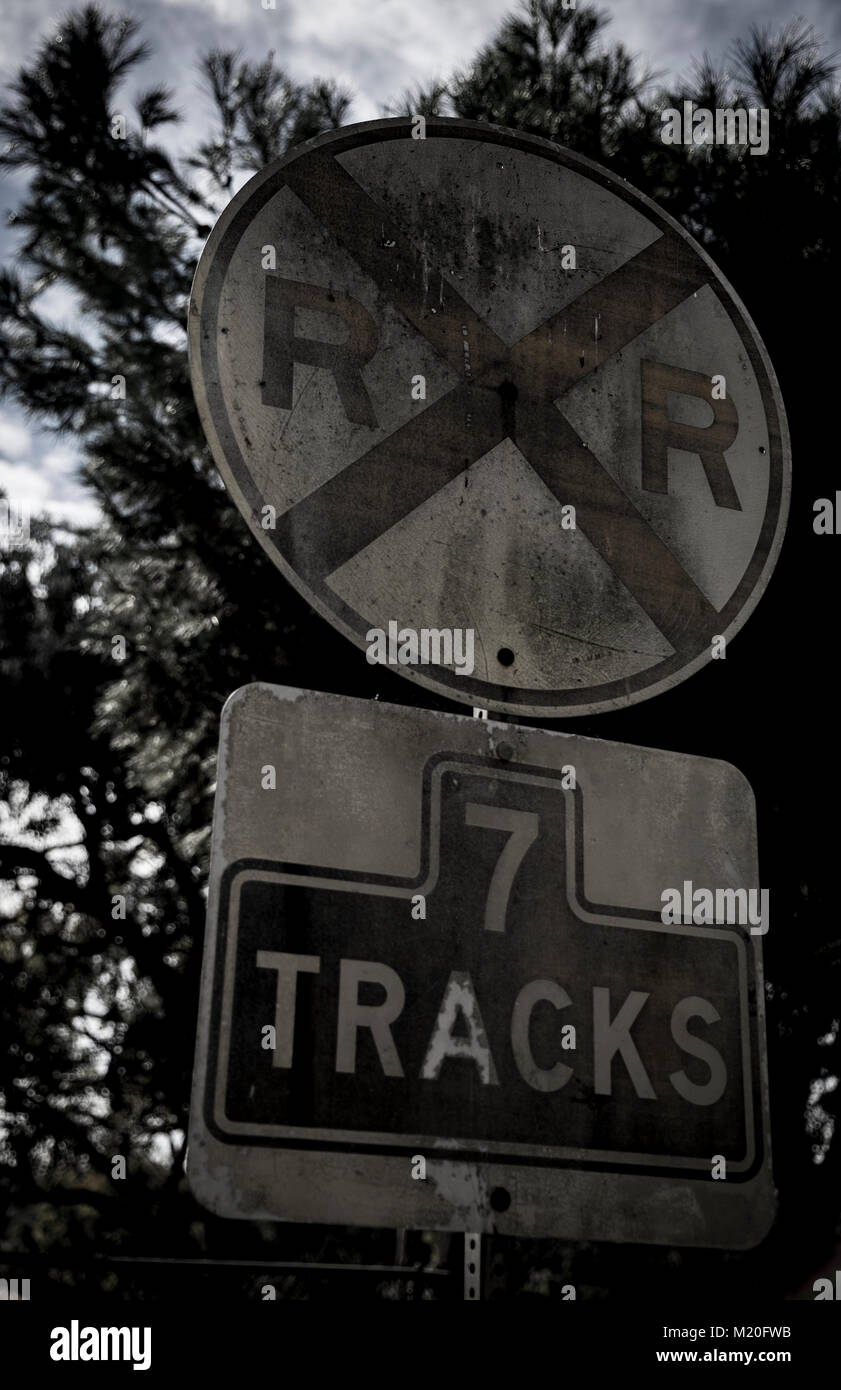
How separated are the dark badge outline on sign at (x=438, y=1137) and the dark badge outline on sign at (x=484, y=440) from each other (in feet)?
0.37

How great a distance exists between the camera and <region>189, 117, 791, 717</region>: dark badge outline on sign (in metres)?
1.16

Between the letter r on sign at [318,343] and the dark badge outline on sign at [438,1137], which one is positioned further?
the letter r on sign at [318,343]

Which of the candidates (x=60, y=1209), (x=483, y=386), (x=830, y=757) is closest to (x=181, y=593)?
(x=830, y=757)

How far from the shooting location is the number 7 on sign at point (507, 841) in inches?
41.5

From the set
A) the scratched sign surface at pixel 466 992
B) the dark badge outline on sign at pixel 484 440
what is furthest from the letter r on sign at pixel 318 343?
the scratched sign surface at pixel 466 992

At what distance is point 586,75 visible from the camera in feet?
13.4

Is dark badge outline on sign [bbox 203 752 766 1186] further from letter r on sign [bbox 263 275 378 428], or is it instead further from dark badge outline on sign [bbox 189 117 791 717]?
letter r on sign [bbox 263 275 378 428]

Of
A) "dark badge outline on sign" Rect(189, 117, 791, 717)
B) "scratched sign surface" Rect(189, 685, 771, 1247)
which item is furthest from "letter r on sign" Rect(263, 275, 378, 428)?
"scratched sign surface" Rect(189, 685, 771, 1247)

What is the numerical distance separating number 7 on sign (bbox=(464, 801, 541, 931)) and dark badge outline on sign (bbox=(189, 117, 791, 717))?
118 mm

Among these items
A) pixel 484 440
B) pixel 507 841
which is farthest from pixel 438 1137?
pixel 484 440

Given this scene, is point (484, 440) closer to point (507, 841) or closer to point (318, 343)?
point (318, 343)

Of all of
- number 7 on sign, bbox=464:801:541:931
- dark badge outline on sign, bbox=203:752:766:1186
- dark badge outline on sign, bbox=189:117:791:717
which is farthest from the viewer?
dark badge outline on sign, bbox=189:117:791:717

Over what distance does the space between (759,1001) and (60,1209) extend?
6187 millimetres

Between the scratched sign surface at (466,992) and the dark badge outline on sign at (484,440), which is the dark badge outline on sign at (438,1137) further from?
the dark badge outline on sign at (484,440)
